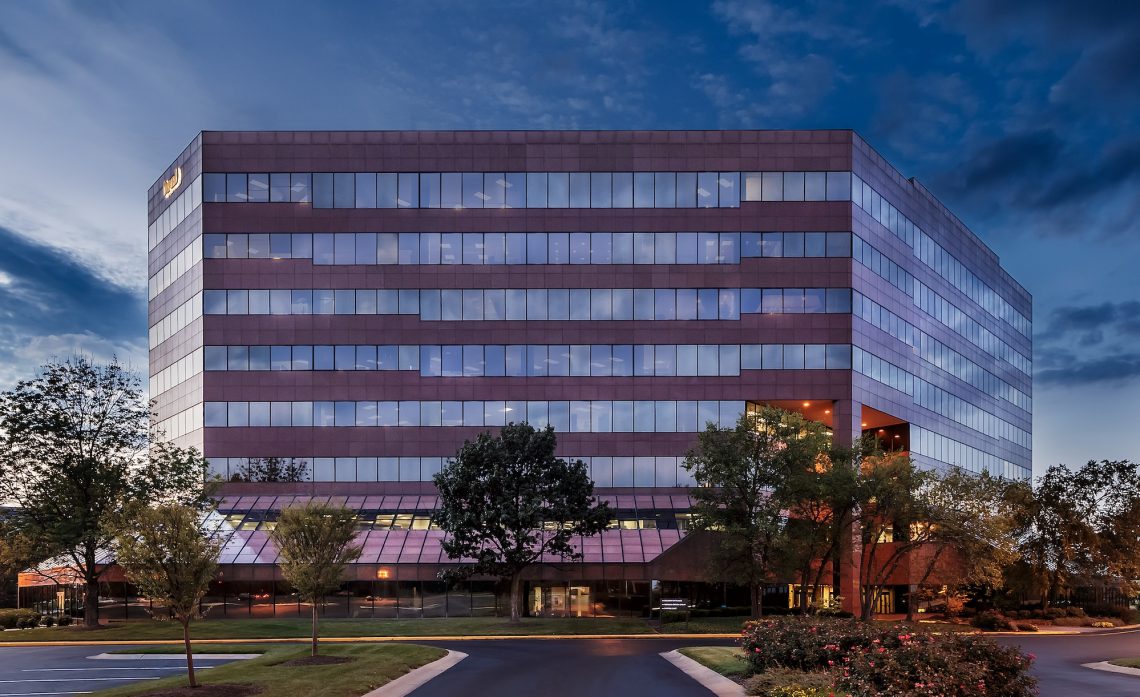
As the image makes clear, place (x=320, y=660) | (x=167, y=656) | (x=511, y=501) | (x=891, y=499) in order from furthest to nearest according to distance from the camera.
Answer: (x=891, y=499), (x=511, y=501), (x=167, y=656), (x=320, y=660)

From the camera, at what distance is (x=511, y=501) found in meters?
47.7

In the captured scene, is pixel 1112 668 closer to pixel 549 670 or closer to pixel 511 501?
pixel 549 670

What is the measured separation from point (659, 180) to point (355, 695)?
155ft

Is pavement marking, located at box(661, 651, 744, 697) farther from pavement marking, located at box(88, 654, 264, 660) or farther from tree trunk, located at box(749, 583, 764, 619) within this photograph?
tree trunk, located at box(749, 583, 764, 619)

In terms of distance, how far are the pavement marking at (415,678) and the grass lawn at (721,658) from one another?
27.7 feet

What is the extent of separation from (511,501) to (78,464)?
2512cm

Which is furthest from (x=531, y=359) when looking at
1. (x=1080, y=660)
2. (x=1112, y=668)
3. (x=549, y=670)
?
(x=1112, y=668)

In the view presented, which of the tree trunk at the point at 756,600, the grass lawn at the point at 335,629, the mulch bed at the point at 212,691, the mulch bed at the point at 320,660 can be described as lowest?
the grass lawn at the point at 335,629

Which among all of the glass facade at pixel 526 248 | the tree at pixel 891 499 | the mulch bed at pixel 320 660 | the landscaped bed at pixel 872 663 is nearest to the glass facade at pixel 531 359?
the glass facade at pixel 526 248

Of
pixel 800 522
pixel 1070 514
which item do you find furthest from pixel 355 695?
pixel 1070 514

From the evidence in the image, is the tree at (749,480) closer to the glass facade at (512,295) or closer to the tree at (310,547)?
the glass facade at (512,295)

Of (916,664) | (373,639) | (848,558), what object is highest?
(916,664)

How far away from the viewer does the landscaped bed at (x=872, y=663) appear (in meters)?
18.7

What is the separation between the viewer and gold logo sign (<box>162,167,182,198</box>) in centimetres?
6744
